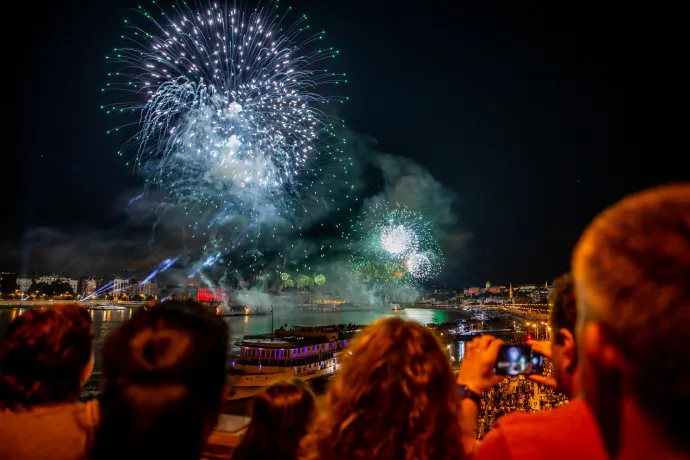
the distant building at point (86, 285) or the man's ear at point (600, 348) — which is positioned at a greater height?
the man's ear at point (600, 348)

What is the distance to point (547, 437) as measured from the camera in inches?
43.3

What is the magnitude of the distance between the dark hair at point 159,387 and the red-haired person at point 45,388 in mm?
692

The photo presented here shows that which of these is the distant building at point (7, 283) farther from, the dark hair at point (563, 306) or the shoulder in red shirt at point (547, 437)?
the shoulder in red shirt at point (547, 437)

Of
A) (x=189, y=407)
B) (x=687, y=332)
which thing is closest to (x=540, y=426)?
(x=687, y=332)

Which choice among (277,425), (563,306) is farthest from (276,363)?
(563,306)

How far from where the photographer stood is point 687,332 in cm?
68

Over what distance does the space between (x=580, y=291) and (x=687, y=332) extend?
241 mm

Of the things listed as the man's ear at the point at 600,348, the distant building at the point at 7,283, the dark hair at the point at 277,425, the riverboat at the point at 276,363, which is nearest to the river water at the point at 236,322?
the riverboat at the point at 276,363

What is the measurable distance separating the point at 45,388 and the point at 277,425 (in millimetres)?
1161

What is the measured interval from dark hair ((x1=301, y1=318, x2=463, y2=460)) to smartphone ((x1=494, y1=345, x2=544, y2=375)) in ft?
→ 2.37

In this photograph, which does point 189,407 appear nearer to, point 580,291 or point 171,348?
point 171,348

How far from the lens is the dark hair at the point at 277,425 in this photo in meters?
2.19

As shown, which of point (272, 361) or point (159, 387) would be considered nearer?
point (159, 387)

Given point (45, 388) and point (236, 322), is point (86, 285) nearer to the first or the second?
point (236, 322)
